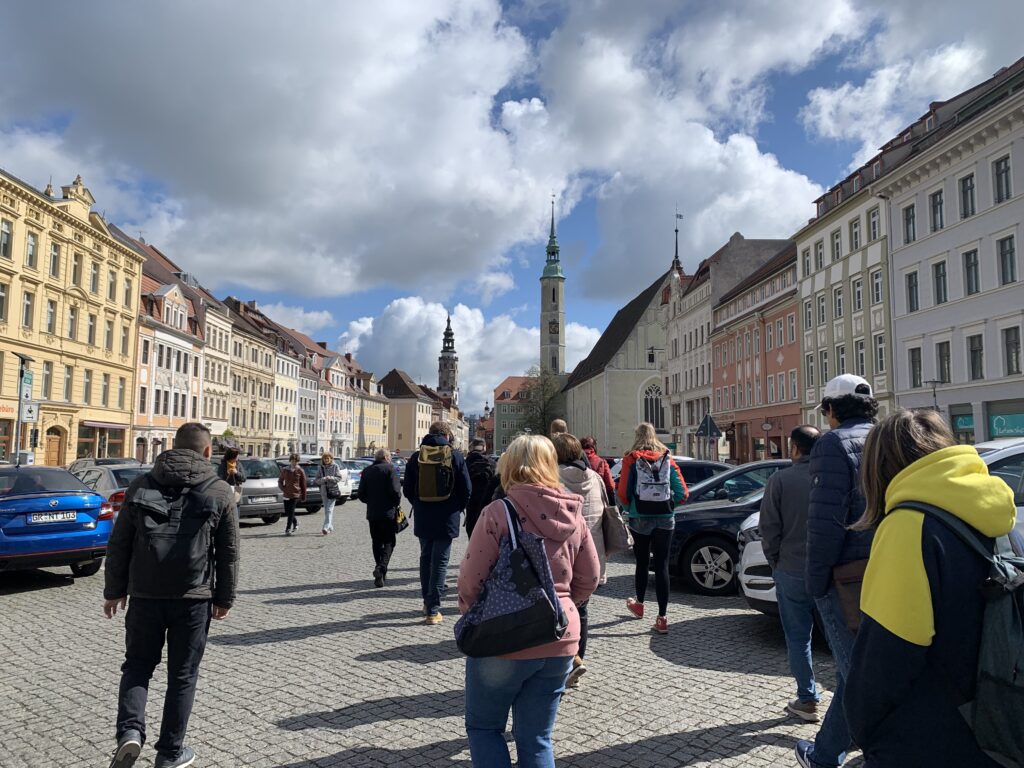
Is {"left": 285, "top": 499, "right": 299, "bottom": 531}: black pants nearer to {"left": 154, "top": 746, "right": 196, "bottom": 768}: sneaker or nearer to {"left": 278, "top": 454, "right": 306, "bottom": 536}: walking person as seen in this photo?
{"left": 278, "top": 454, "right": 306, "bottom": 536}: walking person

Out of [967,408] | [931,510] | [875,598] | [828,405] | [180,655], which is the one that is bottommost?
[180,655]

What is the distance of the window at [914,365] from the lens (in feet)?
105

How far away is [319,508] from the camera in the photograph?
2456 cm

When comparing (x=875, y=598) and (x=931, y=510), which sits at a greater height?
(x=931, y=510)

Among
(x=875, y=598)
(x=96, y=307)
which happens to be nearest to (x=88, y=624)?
(x=875, y=598)

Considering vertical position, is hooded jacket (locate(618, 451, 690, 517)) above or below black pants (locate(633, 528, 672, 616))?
above

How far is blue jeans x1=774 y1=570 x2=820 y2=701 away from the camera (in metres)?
4.79

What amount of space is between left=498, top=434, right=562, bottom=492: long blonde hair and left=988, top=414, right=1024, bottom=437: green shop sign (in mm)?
27155

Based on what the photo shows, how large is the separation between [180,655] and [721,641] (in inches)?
189

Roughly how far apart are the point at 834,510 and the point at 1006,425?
2750 cm

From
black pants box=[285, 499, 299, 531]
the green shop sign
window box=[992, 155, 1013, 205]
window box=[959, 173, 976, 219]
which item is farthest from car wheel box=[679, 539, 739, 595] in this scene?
window box=[959, 173, 976, 219]

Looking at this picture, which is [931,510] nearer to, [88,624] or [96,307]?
[88,624]

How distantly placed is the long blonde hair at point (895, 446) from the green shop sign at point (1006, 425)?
27.4 metres

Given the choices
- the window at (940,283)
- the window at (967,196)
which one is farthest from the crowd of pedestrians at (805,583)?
the window at (940,283)
